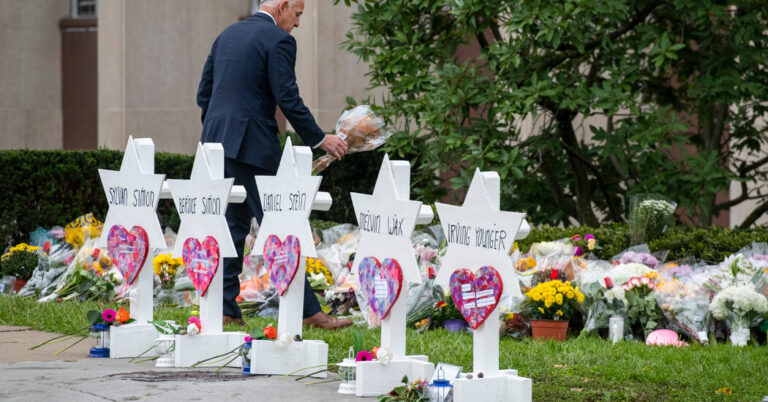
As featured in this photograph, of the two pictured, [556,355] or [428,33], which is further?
[428,33]

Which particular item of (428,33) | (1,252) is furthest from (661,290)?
(1,252)

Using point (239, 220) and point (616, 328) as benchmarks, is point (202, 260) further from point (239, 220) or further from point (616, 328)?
point (616, 328)

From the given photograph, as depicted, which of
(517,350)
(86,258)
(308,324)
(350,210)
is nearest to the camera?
(517,350)

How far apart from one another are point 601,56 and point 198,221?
4680 mm

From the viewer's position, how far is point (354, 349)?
4.25 meters

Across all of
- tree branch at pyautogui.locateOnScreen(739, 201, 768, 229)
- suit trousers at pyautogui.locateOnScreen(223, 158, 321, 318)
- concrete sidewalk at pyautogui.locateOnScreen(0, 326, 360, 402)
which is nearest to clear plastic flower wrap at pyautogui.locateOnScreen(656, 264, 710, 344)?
suit trousers at pyautogui.locateOnScreen(223, 158, 321, 318)

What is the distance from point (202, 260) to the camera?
4816 mm

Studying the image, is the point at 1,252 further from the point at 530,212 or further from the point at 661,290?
the point at 661,290

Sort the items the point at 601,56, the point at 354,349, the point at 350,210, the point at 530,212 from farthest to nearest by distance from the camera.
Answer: the point at 350,210 → the point at 530,212 → the point at 601,56 → the point at 354,349

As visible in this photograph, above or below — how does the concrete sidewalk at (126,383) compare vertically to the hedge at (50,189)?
below

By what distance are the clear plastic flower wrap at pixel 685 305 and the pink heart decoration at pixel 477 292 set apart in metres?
2.30

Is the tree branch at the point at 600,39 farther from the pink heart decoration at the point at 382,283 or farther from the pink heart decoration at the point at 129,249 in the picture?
the pink heart decoration at the point at 382,283

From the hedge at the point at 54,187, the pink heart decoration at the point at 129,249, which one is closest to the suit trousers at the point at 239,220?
the pink heart decoration at the point at 129,249

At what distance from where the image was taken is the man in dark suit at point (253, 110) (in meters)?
5.39
